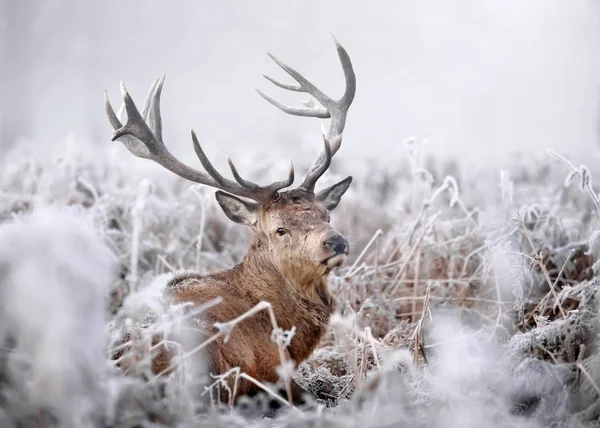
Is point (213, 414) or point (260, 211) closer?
point (213, 414)

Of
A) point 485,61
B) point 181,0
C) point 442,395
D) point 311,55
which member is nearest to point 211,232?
point 442,395

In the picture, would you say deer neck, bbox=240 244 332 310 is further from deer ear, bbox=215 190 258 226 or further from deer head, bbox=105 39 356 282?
deer ear, bbox=215 190 258 226

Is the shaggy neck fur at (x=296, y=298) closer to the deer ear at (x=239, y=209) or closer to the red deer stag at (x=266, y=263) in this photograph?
the red deer stag at (x=266, y=263)

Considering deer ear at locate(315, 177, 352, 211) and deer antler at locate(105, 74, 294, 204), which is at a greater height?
deer antler at locate(105, 74, 294, 204)

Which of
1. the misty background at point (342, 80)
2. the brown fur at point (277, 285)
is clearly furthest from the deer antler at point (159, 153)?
the misty background at point (342, 80)

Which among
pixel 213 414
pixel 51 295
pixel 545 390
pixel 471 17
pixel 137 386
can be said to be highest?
pixel 471 17

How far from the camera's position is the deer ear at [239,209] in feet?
16.5

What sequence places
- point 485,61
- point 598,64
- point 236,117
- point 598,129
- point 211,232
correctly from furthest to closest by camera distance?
point 236,117, point 485,61, point 598,129, point 598,64, point 211,232

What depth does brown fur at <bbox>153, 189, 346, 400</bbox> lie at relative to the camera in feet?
14.2

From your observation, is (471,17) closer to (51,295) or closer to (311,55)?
(311,55)

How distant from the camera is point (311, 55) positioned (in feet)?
141

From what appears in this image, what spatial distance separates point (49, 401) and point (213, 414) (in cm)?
67

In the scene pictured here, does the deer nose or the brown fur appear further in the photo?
the deer nose

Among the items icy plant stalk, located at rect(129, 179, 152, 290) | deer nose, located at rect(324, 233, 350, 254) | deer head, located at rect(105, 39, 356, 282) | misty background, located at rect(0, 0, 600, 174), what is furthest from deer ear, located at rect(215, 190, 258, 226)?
misty background, located at rect(0, 0, 600, 174)
